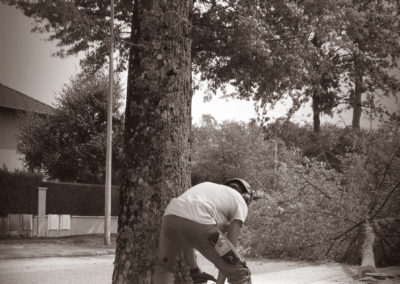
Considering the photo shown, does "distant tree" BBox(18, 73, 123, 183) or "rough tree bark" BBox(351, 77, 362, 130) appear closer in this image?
"distant tree" BBox(18, 73, 123, 183)

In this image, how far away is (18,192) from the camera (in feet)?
74.0

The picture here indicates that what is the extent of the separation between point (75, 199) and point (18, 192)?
3.11m

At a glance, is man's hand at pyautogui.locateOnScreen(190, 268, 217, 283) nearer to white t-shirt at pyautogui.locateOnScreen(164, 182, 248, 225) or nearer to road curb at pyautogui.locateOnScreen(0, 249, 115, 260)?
white t-shirt at pyautogui.locateOnScreen(164, 182, 248, 225)

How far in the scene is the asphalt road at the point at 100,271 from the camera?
1016 centimetres

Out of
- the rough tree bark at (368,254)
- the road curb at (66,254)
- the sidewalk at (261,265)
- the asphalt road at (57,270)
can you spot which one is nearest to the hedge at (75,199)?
the sidewalk at (261,265)

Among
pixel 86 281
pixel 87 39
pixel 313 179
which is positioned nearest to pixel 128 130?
pixel 86 281

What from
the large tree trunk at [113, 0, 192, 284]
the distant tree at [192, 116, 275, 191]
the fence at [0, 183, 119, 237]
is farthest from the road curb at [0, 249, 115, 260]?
the distant tree at [192, 116, 275, 191]

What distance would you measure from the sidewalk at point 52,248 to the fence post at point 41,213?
208 cm

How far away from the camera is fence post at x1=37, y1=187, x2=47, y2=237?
2308 cm

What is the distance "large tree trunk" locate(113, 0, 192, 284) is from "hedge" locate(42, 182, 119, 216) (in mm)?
18635

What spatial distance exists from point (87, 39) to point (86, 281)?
13.9m

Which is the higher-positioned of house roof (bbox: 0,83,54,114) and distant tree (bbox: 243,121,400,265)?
house roof (bbox: 0,83,54,114)

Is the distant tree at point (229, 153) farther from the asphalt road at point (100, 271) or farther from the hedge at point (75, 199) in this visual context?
the asphalt road at point (100, 271)

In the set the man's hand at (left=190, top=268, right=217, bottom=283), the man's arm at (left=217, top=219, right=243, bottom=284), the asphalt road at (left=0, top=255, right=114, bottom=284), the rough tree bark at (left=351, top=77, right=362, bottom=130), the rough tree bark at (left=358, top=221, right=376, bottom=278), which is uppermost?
the rough tree bark at (left=351, top=77, right=362, bottom=130)
